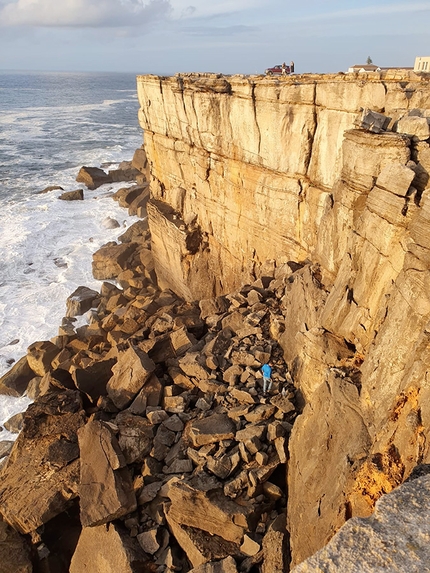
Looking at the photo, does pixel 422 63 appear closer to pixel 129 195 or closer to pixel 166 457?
pixel 166 457

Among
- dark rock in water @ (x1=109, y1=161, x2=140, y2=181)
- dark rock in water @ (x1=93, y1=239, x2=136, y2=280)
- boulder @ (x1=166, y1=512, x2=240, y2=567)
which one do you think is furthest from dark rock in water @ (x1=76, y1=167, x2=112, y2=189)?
boulder @ (x1=166, y1=512, x2=240, y2=567)

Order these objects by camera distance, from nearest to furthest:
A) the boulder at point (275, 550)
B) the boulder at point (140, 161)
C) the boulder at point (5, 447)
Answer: the boulder at point (275, 550), the boulder at point (5, 447), the boulder at point (140, 161)

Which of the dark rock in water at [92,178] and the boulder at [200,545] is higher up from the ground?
the boulder at [200,545]

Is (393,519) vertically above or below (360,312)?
above

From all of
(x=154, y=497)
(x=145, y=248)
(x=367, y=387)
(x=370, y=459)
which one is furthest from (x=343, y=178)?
(x=145, y=248)

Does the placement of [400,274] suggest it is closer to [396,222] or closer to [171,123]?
[396,222]

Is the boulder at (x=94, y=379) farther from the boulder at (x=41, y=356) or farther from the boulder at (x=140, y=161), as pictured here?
the boulder at (x=140, y=161)

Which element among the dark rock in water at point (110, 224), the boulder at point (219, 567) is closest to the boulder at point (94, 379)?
the boulder at point (219, 567)
